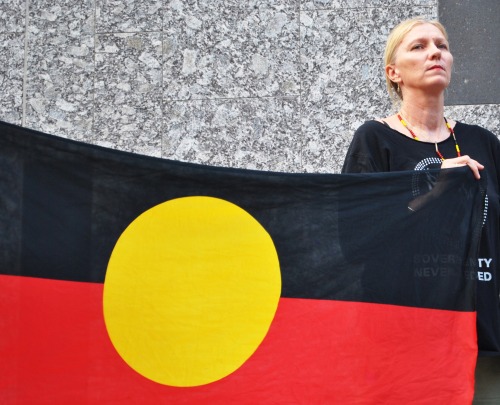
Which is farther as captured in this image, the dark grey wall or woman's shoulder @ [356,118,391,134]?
the dark grey wall

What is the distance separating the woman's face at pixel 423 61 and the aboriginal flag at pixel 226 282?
14.3 inches

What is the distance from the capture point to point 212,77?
5.30 metres

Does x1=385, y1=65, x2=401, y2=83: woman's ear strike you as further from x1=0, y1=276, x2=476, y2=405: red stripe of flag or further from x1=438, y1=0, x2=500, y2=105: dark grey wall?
x1=438, y1=0, x2=500, y2=105: dark grey wall

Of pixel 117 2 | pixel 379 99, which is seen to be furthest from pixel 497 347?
pixel 117 2

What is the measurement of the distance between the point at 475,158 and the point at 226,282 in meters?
0.89

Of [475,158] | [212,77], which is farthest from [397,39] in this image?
[212,77]

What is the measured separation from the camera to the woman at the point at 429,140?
3412 millimetres

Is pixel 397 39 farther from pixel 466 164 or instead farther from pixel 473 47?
pixel 473 47

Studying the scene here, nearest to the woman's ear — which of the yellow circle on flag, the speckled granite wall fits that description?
the yellow circle on flag

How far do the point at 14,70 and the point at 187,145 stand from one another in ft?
3.00

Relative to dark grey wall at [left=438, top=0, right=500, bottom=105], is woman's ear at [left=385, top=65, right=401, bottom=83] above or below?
below

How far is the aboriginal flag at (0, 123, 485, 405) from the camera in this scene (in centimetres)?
324

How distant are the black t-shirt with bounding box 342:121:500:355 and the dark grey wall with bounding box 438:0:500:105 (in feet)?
5.38

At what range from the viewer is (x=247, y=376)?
3287 mm
